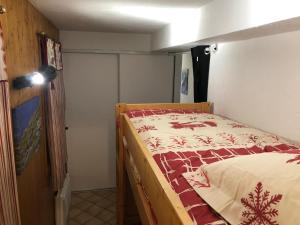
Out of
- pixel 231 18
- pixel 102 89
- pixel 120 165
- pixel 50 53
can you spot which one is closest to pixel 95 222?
pixel 120 165

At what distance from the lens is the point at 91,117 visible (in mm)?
3898

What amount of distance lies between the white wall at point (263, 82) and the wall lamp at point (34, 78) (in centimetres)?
153

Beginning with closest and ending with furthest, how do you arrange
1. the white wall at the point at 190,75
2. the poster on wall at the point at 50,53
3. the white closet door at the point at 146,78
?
the poster on wall at the point at 50,53 < the white wall at the point at 190,75 < the white closet door at the point at 146,78

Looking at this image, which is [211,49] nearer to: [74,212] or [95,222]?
[95,222]

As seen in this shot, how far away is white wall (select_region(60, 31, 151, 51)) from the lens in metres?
3.58

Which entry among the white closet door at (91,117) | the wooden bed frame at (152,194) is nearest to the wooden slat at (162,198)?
the wooden bed frame at (152,194)

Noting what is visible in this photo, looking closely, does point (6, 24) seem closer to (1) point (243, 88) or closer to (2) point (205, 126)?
(2) point (205, 126)

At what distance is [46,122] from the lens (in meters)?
2.46

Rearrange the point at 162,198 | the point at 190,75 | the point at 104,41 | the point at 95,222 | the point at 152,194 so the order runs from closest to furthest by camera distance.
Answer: the point at 162,198
the point at 152,194
the point at 95,222
the point at 190,75
the point at 104,41

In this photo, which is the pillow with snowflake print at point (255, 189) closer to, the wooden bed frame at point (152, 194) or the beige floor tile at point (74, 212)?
the wooden bed frame at point (152, 194)

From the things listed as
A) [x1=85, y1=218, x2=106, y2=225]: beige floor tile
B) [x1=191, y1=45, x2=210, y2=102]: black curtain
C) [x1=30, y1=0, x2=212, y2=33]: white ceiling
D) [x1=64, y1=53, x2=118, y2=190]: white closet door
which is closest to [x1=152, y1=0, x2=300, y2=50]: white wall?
[x1=30, y1=0, x2=212, y2=33]: white ceiling

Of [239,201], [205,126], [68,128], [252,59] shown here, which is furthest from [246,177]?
[68,128]

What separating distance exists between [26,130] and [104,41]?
2.29m

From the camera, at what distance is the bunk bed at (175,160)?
2.72ft
